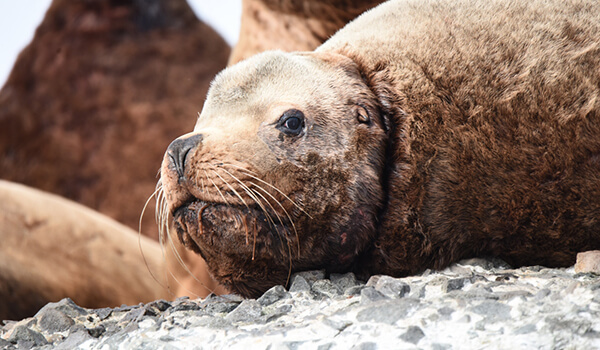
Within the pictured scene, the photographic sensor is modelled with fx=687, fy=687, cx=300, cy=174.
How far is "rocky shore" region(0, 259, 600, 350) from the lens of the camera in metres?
1.49

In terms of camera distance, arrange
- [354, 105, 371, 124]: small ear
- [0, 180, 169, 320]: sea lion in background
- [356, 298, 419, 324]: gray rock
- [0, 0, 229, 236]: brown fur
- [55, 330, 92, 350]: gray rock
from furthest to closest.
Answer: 1. [0, 0, 229, 236]: brown fur
2. [0, 180, 169, 320]: sea lion in background
3. [354, 105, 371, 124]: small ear
4. [55, 330, 92, 350]: gray rock
5. [356, 298, 419, 324]: gray rock

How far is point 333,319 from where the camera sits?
1.68m

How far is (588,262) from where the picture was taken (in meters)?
1.98

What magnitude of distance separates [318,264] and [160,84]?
5.50 metres

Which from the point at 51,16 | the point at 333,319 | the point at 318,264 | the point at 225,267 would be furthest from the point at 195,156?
the point at 51,16

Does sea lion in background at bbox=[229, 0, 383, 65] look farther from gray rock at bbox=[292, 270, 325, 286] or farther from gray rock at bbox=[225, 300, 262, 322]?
gray rock at bbox=[225, 300, 262, 322]

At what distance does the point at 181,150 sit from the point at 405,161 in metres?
0.68

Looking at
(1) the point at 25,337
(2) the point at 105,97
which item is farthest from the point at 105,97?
(1) the point at 25,337

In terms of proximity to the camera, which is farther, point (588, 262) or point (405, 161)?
point (405, 161)

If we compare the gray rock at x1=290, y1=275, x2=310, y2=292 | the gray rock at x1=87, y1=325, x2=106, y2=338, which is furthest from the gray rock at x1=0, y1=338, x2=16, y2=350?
the gray rock at x1=290, y1=275, x2=310, y2=292

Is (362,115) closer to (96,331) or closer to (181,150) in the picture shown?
(181,150)

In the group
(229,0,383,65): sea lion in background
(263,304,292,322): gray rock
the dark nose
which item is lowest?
(263,304,292,322): gray rock

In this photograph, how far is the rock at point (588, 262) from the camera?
195 cm

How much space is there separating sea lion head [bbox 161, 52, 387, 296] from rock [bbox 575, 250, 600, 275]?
61 centimetres
